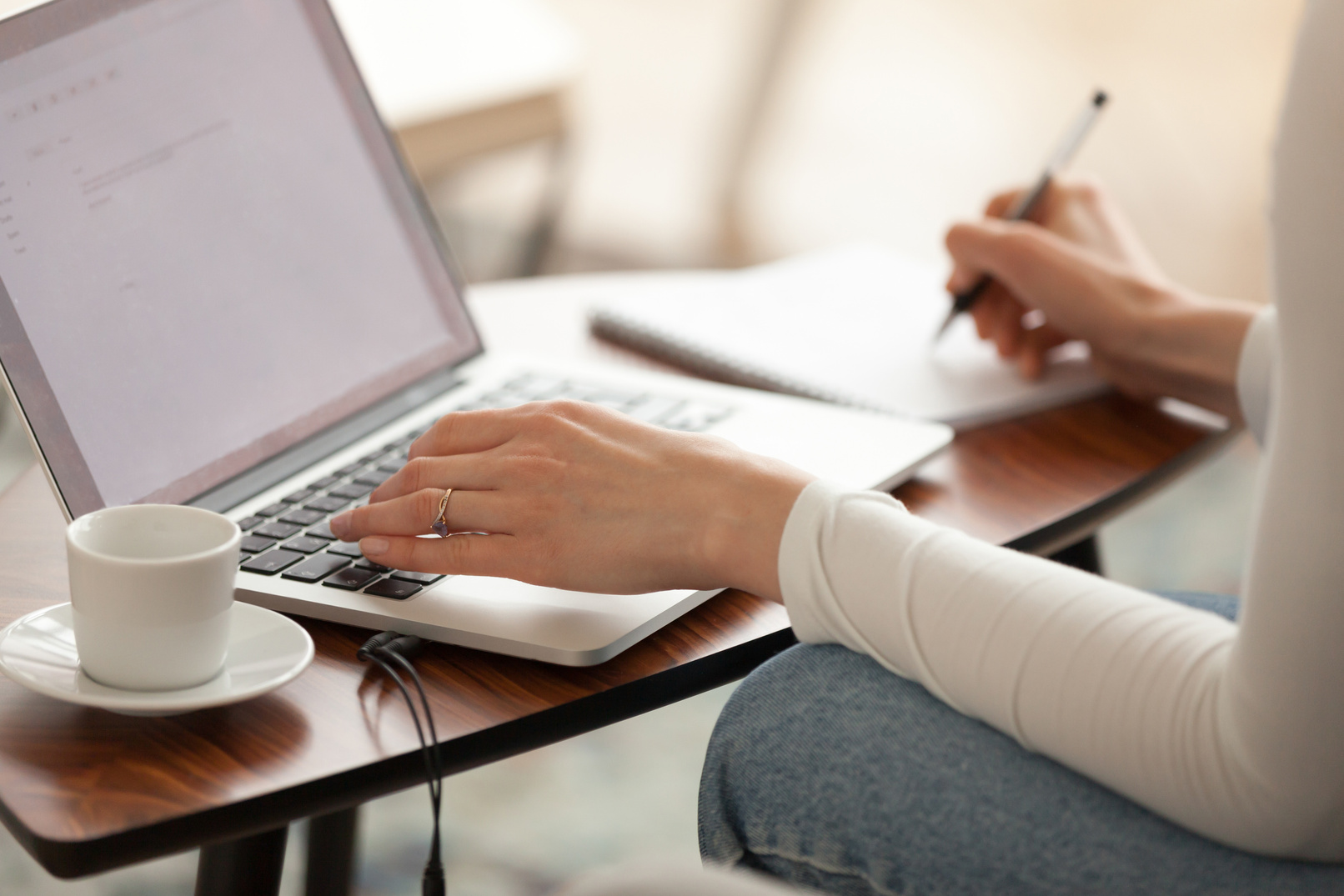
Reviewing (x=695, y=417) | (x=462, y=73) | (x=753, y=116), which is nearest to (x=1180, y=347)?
(x=695, y=417)

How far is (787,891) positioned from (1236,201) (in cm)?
249

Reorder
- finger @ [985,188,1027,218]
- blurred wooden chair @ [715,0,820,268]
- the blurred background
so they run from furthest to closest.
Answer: blurred wooden chair @ [715,0,820,268]
the blurred background
finger @ [985,188,1027,218]

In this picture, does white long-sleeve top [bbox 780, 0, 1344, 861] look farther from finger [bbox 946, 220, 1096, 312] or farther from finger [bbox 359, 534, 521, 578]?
finger [bbox 946, 220, 1096, 312]

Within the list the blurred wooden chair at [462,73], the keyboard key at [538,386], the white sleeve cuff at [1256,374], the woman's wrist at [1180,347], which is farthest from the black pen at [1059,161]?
the blurred wooden chair at [462,73]

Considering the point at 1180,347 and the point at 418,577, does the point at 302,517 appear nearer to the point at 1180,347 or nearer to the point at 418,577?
the point at 418,577

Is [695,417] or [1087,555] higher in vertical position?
[695,417]

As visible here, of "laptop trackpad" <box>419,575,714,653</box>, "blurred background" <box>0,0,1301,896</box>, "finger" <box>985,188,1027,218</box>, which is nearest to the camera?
"laptop trackpad" <box>419,575,714,653</box>

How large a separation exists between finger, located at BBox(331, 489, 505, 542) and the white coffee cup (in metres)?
0.11

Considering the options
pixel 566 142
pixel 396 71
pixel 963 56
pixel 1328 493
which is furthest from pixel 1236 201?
pixel 1328 493

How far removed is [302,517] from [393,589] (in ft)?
0.37

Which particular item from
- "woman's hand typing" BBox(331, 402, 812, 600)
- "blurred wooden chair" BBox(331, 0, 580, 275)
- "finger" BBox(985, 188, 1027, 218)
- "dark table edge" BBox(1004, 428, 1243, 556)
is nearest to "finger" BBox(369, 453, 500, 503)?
"woman's hand typing" BBox(331, 402, 812, 600)

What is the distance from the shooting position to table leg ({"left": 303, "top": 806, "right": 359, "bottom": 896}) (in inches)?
37.1

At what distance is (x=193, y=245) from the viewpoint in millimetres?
708

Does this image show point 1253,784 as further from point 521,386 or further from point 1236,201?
point 1236,201
